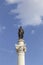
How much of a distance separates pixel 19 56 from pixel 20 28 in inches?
234

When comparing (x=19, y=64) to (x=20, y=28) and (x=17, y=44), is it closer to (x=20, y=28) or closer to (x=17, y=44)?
(x=17, y=44)

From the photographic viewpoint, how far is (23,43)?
22.0m

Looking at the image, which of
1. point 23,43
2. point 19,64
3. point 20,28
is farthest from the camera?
point 20,28

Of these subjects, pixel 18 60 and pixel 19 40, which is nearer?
pixel 18 60

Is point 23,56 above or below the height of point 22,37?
below

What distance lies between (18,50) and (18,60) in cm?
180

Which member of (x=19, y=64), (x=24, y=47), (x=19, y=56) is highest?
(x=24, y=47)

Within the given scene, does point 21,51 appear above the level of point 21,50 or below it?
below

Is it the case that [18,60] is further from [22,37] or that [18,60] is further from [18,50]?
[22,37]

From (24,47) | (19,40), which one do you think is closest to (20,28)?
(19,40)

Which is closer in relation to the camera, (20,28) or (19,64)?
(19,64)

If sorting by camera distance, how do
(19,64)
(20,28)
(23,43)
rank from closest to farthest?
(19,64) < (23,43) < (20,28)

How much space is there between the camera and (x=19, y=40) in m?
22.3

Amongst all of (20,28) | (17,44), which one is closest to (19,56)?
(17,44)
